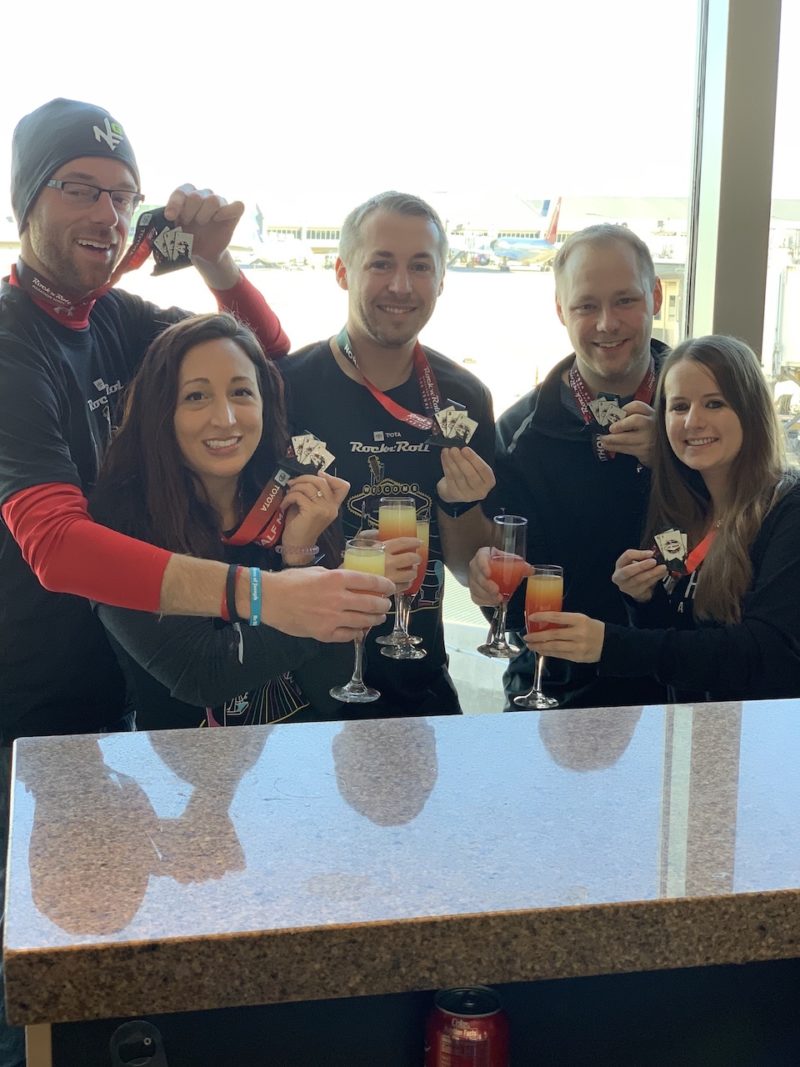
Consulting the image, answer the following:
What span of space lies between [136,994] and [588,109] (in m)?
3.32

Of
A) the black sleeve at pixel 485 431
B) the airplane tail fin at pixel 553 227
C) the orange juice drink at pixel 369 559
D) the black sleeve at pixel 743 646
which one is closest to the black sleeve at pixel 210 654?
the orange juice drink at pixel 369 559

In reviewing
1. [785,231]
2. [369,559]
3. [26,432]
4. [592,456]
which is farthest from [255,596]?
[785,231]

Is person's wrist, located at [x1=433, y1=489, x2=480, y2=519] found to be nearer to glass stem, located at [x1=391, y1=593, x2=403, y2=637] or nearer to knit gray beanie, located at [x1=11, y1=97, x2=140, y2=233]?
glass stem, located at [x1=391, y1=593, x2=403, y2=637]

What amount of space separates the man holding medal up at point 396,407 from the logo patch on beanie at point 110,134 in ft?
2.05

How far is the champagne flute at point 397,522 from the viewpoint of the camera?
7.66 feet

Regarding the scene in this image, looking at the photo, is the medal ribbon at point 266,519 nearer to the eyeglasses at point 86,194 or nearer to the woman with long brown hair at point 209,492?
the woman with long brown hair at point 209,492

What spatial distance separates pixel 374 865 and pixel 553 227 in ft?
9.74

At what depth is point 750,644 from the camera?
7.84 ft

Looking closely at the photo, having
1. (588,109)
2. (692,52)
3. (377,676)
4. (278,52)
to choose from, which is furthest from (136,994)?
(692,52)

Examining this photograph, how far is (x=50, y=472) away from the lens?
84.3 inches

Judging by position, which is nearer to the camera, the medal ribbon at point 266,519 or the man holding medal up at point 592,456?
the medal ribbon at point 266,519

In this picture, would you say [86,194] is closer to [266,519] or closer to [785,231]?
[266,519]

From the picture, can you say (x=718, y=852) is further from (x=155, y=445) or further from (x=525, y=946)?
(x=155, y=445)

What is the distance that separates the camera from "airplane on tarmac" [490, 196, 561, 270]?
3.61 metres
